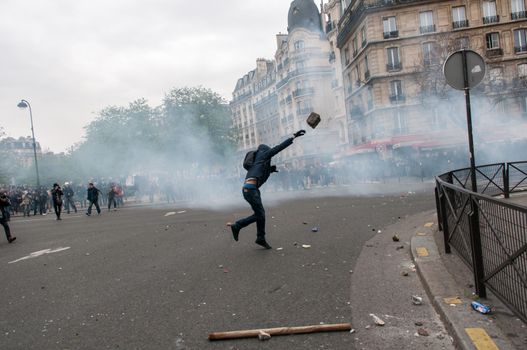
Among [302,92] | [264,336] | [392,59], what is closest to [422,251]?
[264,336]

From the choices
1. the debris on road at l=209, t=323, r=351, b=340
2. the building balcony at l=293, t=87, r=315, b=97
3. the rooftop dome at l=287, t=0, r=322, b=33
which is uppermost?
the rooftop dome at l=287, t=0, r=322, b=33

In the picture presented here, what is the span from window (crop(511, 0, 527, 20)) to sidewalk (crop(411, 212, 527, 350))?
34891 millimetres

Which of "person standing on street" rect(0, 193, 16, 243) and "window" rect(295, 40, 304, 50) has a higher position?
"window" rect(295, 40, 304, 50)

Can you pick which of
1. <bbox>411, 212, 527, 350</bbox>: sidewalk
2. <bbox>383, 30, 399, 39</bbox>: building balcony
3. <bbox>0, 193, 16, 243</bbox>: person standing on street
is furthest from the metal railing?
<bbox>383, 30, 399, 39</bbox>: building balcony

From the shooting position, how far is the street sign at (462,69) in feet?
20.6

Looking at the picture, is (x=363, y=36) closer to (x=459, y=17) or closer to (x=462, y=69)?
(x=459, y=17)

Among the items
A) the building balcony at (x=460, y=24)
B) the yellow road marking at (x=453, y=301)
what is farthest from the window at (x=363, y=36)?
the yellow road marking at (x=453, y=301)

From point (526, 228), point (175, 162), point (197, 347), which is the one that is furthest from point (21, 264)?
point (175, 162)

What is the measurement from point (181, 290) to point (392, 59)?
32.8m

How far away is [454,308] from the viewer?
3295 millimetres

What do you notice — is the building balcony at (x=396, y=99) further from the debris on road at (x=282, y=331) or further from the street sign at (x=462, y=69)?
the debris on road at (x=282, y=331)

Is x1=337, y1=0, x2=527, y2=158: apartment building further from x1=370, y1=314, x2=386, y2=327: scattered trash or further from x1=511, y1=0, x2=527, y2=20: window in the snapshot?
x1=370, y1=314, x2=386, y2=327: scattered trash

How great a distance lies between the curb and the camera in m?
2.71

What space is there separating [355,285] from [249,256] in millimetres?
2087
